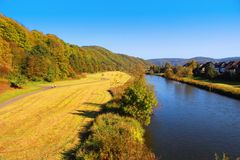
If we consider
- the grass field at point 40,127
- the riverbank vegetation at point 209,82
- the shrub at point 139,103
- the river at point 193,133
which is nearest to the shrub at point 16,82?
the grass field at point 40,127

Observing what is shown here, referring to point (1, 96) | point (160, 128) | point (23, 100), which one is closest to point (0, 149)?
point (160, 128)

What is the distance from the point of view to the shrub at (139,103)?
20.3 meters

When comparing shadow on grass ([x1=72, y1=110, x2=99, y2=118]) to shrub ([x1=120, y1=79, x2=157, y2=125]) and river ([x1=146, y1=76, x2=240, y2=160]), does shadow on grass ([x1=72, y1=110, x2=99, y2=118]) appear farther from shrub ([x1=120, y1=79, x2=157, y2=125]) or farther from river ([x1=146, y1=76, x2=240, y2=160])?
river ([x1=146, y1=76, x2=240, y2=160])

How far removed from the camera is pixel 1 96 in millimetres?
32750

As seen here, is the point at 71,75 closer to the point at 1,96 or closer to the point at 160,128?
the point at 1,96

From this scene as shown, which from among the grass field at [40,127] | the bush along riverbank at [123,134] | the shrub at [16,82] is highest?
the shrub at [16,82]

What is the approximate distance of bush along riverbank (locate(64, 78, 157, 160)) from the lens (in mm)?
12190

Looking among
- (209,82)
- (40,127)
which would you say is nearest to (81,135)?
(40,127)

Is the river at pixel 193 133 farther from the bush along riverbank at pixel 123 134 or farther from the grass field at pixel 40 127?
the grass field at pixel 40 127

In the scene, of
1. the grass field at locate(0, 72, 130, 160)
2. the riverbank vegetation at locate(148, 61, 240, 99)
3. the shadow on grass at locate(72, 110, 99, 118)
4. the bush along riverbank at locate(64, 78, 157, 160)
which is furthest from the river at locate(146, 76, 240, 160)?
the riverbank vegetation at locate(148, 61, 240, 99)

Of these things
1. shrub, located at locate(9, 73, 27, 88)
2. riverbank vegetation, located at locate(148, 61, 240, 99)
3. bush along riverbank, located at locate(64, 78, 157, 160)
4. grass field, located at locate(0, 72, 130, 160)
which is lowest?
riverbank vegetation, located at locate(148, 61, 240, 99)

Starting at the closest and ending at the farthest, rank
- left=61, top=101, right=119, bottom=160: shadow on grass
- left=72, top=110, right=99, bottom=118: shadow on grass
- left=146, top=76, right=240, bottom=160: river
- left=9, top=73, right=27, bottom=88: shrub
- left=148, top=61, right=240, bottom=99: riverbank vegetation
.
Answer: left=61, top=101, right=119, bottom=160: shadow on grass → left=146, top=76, right=240, bottom=160: river → left=72, top=110, right=99, bottom=118: shadow on grass → left=9, top=73, right=27, bottom=88: shrub → left=148, top=61, right=240, bottom=99: riverbank vegetation

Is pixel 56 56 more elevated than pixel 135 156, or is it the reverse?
pixel 56 56

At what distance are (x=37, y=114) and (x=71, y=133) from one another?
833cm
